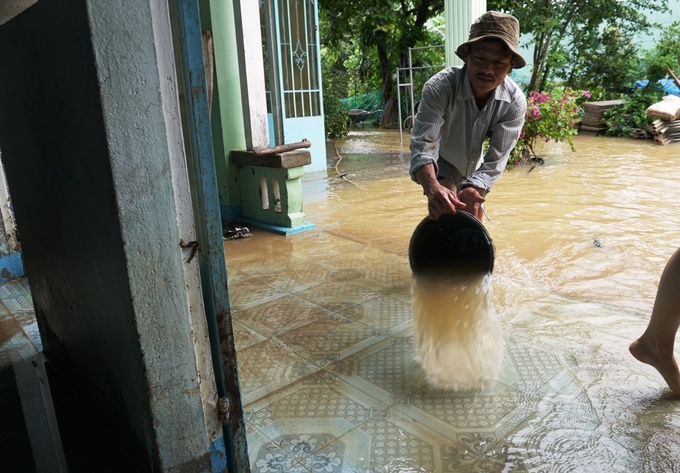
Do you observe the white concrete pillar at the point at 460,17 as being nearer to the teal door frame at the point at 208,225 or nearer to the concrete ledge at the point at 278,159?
the concrete ledge at the point at 278,159

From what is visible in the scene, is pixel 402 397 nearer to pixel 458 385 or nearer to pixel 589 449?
pixel 458 385

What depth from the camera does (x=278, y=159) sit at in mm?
4629

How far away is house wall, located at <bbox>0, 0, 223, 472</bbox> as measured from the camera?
1.29 meters

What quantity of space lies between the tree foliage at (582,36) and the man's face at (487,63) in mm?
10308

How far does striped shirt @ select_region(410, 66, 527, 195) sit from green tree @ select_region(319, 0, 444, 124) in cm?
1183

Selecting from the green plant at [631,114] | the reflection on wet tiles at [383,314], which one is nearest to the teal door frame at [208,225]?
the reflection on wet tiles at [383,314]

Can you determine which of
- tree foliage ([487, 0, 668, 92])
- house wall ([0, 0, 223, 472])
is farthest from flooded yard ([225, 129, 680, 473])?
tree foliage ([487, 0, 668, 92])

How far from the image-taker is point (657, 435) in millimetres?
1951

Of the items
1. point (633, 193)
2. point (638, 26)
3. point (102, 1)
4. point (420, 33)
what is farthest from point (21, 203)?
point (638, 26)

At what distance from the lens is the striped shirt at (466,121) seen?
302cm

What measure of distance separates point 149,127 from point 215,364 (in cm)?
72

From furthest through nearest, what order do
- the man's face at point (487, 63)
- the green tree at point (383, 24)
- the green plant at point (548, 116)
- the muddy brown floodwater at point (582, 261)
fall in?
the green tree at point (383, 24) → the green plant at point (548, 116) → the man's face at point (487, 63) → the muddy brown floodwater at point (582, 261)

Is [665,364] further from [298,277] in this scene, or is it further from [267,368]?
[298,277]

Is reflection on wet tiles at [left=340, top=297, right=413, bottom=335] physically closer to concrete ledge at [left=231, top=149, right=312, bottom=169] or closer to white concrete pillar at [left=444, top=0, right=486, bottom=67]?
concrete ledge at [left=231, top=149, right=312, bottom=169]
